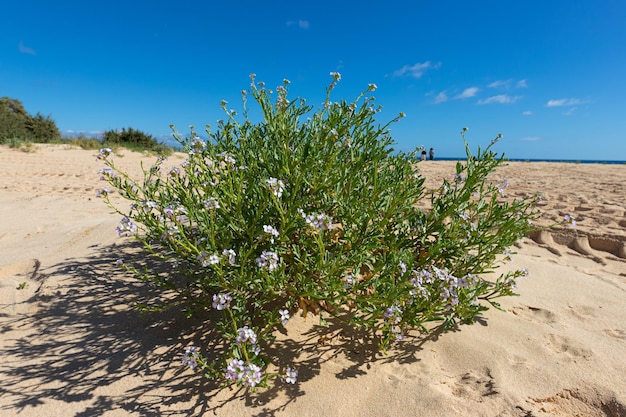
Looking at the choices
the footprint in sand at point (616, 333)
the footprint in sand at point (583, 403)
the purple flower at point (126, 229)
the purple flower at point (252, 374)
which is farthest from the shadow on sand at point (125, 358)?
the footprint in sand at point (616, 333)

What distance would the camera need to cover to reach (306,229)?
2.43 m

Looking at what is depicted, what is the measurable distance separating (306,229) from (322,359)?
2.84 feet

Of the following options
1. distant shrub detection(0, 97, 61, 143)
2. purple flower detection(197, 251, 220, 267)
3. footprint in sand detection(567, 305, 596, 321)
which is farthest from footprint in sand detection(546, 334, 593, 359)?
distant shrub detection(0, 97, 61, 143)

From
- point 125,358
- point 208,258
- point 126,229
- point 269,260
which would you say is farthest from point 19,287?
point 269,260

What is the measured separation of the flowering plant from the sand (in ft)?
0.64

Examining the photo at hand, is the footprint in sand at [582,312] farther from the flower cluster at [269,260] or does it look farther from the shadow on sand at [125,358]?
the flower cluster at [269,260]

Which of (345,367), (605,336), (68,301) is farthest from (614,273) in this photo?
(68,301)

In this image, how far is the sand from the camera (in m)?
2.06

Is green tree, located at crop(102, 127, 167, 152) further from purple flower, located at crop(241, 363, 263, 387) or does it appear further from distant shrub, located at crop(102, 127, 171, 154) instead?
purple flower, located at crop(241, 363, 263, 387)

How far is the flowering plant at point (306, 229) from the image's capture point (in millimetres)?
1995

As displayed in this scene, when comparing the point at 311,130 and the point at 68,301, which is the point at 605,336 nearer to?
the point at 311,130

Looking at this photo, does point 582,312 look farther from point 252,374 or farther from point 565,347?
point 252,374

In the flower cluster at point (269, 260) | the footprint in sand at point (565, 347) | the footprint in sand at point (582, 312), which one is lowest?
the footprint in sand at point (565, 347)

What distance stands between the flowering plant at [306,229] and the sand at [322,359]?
0.64 feet
